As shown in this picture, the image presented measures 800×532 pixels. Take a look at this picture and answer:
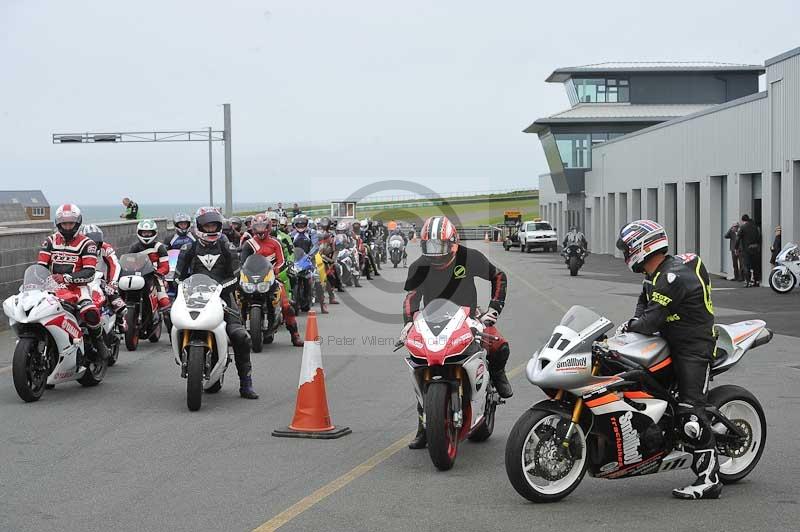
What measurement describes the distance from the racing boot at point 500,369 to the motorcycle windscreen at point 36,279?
17.0 feet

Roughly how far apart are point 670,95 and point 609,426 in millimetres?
81486

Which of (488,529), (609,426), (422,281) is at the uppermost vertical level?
(422,281)

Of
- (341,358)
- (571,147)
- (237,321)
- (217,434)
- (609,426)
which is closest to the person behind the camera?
(609,426)

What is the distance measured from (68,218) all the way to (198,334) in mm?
2341

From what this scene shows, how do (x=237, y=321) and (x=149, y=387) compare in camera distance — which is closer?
(x=237, y=321)

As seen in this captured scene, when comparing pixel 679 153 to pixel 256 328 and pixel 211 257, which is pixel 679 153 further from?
pixel 211 257

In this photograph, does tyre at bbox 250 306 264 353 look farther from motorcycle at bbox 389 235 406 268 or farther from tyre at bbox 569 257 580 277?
motorcycle at bbox 389 235 406 268

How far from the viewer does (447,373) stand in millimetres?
8586

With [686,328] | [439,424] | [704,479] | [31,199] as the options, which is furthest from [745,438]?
[31,199]

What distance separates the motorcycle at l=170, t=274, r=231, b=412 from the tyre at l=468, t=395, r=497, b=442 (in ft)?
9.99

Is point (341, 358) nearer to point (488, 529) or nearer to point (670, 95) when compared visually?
point (488, 529)

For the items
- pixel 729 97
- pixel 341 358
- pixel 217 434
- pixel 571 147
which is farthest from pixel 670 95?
pixel 217 434

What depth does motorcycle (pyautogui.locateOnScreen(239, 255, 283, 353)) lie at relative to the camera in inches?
653

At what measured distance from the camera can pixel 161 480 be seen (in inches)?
322
